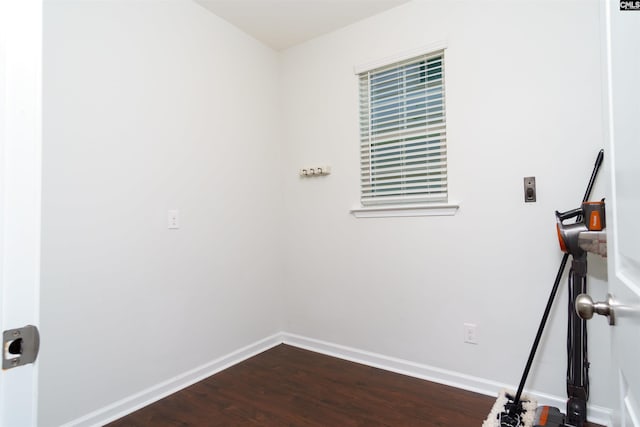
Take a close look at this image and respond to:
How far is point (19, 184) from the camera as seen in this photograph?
0.56m

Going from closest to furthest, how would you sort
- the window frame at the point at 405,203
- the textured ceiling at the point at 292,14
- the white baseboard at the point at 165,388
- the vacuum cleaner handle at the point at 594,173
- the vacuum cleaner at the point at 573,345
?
the vacuum cleaner at the point at 573,345 → the vacuum cleaner handle at the point at 594,173 → the white baseboard at the point at 165,388 → the window frame at the point at 405,203 → the textured ceiling at the point at 292,14

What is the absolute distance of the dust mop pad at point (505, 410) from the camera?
1.76 m

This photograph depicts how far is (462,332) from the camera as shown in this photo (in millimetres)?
2268

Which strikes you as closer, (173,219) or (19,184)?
(19,184)

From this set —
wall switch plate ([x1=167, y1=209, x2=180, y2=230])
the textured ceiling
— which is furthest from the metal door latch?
the textured ceiling

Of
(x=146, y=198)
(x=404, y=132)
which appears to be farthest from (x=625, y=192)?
(x=146, y=198)

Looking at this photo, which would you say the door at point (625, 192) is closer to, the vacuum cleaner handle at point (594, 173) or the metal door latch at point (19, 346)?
the metal door latch at point (19, 346)

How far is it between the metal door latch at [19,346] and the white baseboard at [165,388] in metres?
1.67

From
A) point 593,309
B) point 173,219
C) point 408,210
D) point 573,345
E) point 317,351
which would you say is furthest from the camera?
point 317,351

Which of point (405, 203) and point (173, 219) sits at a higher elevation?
point (405, 203)

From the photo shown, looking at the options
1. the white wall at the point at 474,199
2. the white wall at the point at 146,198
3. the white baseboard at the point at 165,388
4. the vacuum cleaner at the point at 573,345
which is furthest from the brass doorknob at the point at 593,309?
the white baseboard at the point at 165,388

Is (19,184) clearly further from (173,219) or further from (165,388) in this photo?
(165,388)

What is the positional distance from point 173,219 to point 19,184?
1.81 meters

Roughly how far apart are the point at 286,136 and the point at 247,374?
1.98 metres
